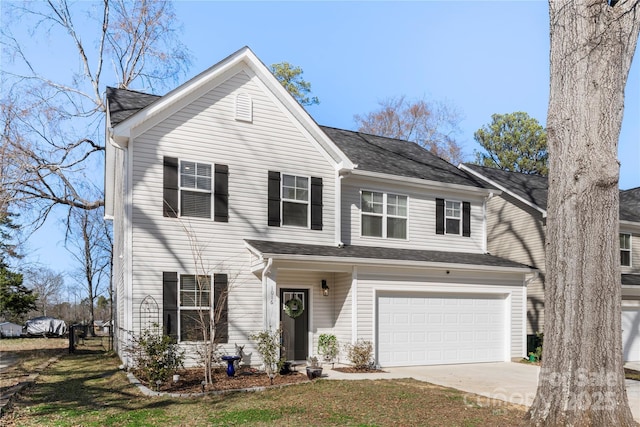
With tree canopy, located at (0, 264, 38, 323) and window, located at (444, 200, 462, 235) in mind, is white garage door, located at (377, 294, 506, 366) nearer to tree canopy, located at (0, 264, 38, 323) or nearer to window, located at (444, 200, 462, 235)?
window, located at (444, 200, 462, 235)

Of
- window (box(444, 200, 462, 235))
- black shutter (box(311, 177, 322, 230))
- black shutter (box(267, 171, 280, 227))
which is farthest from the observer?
window (box(444, 200, 462, 235))

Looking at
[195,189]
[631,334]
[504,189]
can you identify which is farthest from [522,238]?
[195,189]

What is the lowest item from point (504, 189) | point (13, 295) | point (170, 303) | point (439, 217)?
point (13, 295)

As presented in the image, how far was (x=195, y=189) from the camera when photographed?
1368 cm

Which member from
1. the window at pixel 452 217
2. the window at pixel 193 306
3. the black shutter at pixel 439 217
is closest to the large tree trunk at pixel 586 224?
the window at pixel 193 306

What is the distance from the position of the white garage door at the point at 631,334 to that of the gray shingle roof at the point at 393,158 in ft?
23.0

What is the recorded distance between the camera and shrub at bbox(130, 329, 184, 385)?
423 inches

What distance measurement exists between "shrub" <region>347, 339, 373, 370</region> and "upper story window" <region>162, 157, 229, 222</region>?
14.7 ft

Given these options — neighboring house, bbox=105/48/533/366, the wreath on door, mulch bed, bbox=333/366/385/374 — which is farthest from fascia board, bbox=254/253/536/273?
mulch bed, bbox=333/366/385/374

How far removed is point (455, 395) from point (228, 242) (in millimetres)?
6556

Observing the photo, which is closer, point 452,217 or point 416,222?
point 416,222

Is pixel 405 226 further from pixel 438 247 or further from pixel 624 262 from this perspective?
pixel 624 262

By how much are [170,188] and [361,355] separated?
607 cm

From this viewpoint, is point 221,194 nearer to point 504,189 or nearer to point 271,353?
point 271,353
